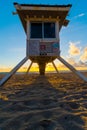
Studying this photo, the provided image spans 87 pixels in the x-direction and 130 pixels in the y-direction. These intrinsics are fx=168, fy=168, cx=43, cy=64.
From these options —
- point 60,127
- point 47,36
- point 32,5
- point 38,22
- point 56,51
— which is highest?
point 32,5

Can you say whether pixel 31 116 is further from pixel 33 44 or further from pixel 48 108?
pixel 33 44

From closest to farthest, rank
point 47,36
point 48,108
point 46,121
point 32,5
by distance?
1. point 46,121
2. point 48,108
3. point 32,5
4. point 47,36

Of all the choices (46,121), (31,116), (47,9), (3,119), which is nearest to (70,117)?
(46,121)

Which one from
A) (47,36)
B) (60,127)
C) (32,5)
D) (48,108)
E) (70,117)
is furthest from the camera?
(47,36)

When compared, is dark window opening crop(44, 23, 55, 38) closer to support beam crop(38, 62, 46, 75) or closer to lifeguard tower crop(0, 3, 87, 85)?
lifeguard tower crop(0, 3, 87, 85)

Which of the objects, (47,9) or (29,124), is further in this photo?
(47,9)

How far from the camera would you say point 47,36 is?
10.8 m

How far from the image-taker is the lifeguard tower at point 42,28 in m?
10.0

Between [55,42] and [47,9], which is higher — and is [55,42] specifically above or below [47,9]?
below

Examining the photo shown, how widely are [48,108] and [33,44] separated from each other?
7.00 meters

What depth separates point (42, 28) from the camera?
10.8 meters

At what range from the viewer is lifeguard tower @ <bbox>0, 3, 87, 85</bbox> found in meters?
10.0

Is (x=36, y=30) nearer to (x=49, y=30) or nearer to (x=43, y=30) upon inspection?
(x=43, y=30)

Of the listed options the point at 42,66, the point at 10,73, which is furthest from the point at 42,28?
the point at 42,66
